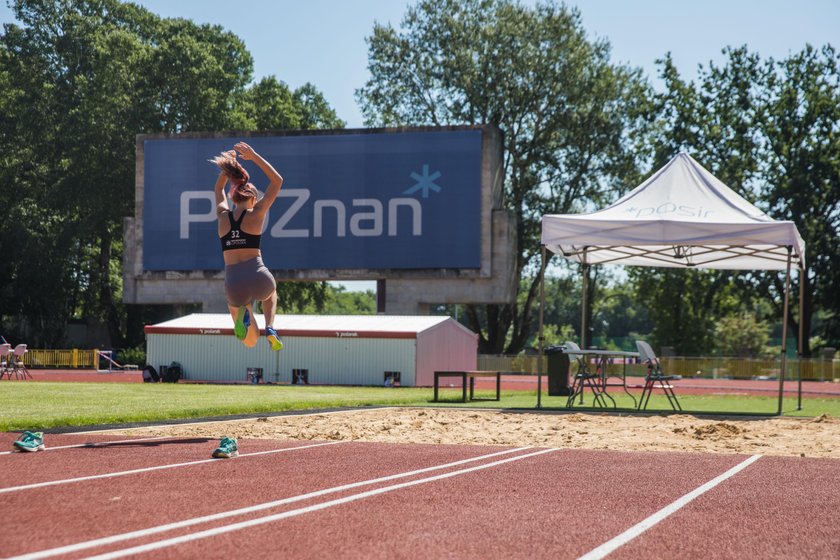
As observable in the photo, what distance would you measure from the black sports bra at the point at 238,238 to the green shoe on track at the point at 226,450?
1921mm

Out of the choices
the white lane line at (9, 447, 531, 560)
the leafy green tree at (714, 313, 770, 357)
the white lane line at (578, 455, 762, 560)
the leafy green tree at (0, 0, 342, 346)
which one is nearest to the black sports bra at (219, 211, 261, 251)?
the white lane line at (9, 447, 531, 560)

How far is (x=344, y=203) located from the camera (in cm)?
4531

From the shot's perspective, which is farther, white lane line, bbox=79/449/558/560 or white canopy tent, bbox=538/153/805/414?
white canopy tent, bbox=538/153/805/414

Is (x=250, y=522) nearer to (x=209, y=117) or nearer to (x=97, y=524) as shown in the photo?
(x=97, y=524)

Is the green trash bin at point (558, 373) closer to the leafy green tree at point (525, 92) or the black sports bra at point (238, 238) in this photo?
the black sports bra at point (238, 238)

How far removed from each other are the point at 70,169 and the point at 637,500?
5774 cm

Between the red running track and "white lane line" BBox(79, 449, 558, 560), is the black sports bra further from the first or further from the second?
"white lane line" BBox(79, 449, 558, 560)

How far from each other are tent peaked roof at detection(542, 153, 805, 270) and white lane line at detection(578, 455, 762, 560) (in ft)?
30.9

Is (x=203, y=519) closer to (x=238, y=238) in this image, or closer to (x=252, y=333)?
(x=252, y=333)

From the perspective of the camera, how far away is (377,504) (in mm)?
7082

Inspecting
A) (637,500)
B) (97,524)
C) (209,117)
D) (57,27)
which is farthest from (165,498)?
(57,27)

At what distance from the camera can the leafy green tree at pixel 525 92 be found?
5756cm

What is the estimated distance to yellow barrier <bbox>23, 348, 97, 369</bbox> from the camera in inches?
2036

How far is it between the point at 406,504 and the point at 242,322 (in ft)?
13.2
